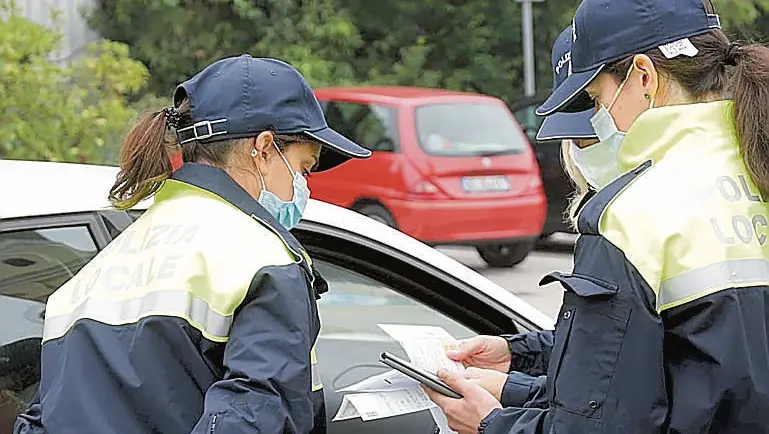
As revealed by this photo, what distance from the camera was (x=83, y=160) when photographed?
745 centimetres

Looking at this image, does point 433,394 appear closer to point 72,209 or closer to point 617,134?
point 617,134

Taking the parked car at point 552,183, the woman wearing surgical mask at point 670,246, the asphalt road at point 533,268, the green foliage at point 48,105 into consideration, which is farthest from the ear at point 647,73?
the parked car at point 552,183

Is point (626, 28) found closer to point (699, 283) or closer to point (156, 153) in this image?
point (699, 283)

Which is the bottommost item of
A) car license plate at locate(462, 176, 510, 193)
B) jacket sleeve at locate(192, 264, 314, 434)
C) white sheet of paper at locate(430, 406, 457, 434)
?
car license plate at locate(462, 176, 510, 193)

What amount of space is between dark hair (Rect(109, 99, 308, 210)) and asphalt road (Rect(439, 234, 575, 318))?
5.45 meters

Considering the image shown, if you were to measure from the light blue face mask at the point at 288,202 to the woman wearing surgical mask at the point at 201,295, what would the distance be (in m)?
0.01

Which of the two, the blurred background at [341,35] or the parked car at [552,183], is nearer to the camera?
the parked car at [552,183]

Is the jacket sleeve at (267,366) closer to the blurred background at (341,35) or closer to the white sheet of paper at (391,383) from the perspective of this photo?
the white sheet of paper at (391,383)

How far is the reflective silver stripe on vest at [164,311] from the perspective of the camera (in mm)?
1739

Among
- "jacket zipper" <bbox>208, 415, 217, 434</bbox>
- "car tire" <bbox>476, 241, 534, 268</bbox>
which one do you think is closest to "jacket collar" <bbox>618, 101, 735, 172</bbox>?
"jacket zipper" <bbox>208, 415, 217, 434</bbox>

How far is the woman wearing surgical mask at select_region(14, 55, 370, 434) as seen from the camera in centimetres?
170

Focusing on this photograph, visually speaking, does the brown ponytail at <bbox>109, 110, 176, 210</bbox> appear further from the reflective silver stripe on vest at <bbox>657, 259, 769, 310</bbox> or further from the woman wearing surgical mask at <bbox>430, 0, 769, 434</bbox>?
the reflective silver stripe on vest at <bbox>657, 259, 769, 310</bbox>

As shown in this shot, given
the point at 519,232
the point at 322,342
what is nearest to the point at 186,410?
the point at 322,342

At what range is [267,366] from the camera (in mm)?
1676
